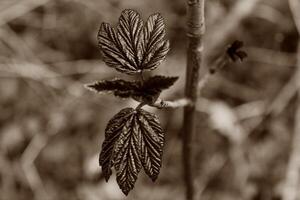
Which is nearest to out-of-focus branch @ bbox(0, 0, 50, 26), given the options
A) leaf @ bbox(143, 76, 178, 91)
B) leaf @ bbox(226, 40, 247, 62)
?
leaf @ bbox(226, 40, 247, 62)

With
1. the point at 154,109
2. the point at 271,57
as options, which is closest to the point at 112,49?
the point at 154,109

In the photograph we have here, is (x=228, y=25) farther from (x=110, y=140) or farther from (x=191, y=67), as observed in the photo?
(x=110, y=140)

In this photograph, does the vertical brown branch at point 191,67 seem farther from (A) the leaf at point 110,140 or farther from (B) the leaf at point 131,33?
(A) the leaf at point 110,140

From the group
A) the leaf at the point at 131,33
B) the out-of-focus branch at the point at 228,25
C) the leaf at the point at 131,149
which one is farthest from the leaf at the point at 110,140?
the out-of-focus branch at the point at 228,25

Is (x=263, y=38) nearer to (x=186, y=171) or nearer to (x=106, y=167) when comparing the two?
(x=186, y=171)

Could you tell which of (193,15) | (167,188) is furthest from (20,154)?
(193,15)
